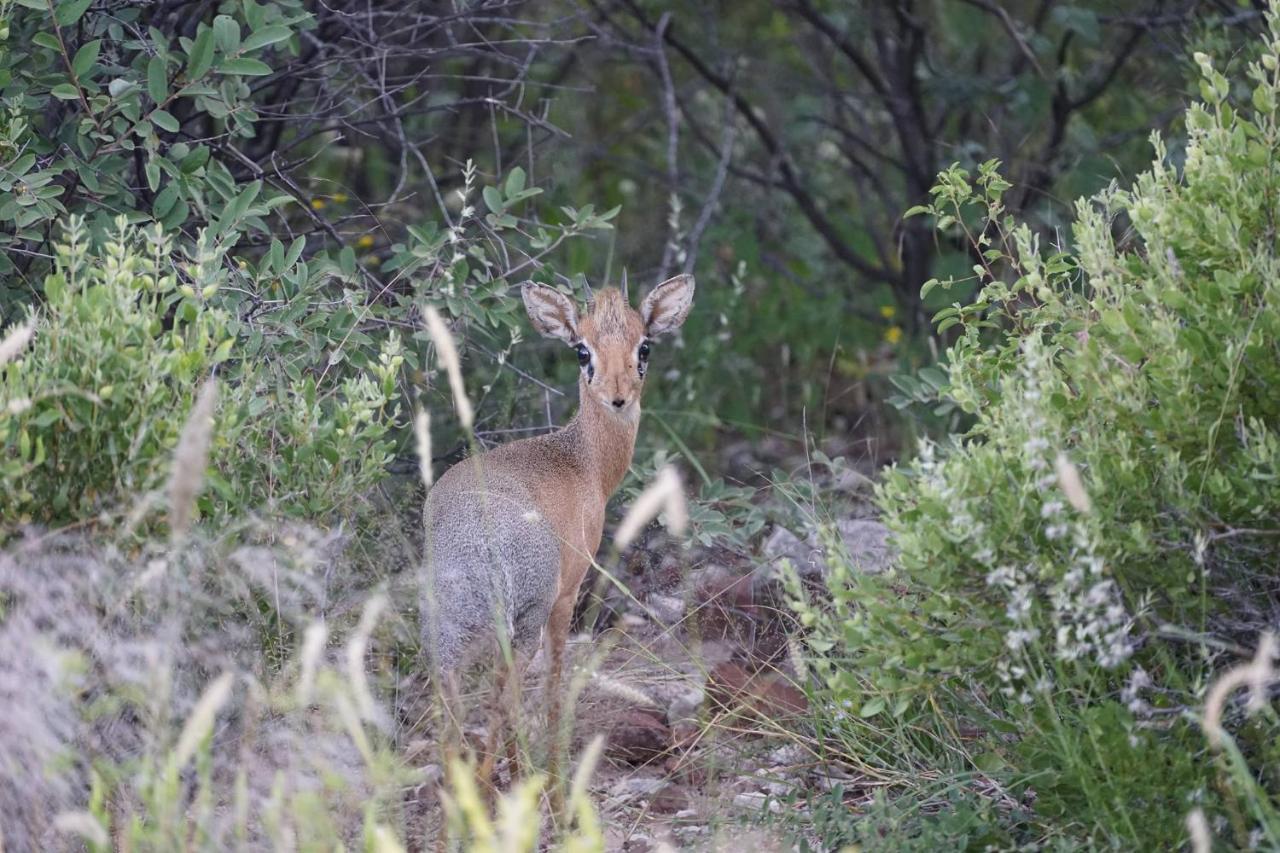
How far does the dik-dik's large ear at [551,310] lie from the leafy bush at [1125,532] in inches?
67.1

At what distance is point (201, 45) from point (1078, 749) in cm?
317

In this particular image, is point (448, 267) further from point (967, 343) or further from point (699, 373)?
point (699, 373)

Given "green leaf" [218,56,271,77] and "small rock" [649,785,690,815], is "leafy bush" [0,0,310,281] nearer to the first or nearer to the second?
"green leaf" [218,56,271,77]

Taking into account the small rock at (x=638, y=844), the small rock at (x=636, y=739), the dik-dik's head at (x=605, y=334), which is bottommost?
the small rock at (x=636, y=739)

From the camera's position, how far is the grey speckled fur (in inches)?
174

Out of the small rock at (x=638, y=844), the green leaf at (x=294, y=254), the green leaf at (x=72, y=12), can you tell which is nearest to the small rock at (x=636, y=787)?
the small rock at (x=638, y=844)

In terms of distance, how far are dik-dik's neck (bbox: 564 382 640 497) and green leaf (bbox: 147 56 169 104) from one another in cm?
163

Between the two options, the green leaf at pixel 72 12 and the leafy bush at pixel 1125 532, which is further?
the green leaf at pixel 72 12

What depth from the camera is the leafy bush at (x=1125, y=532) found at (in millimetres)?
3342

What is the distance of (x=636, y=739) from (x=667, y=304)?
60.0 inches

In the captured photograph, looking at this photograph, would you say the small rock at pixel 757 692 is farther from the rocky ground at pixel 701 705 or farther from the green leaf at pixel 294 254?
the green leaf at pixel 294 254

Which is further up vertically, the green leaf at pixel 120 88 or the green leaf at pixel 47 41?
the green leaf at pixel 47 41

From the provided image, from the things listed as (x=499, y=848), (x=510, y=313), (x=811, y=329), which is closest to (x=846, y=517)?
(x=510, y=313)

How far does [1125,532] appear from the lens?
135 inches
